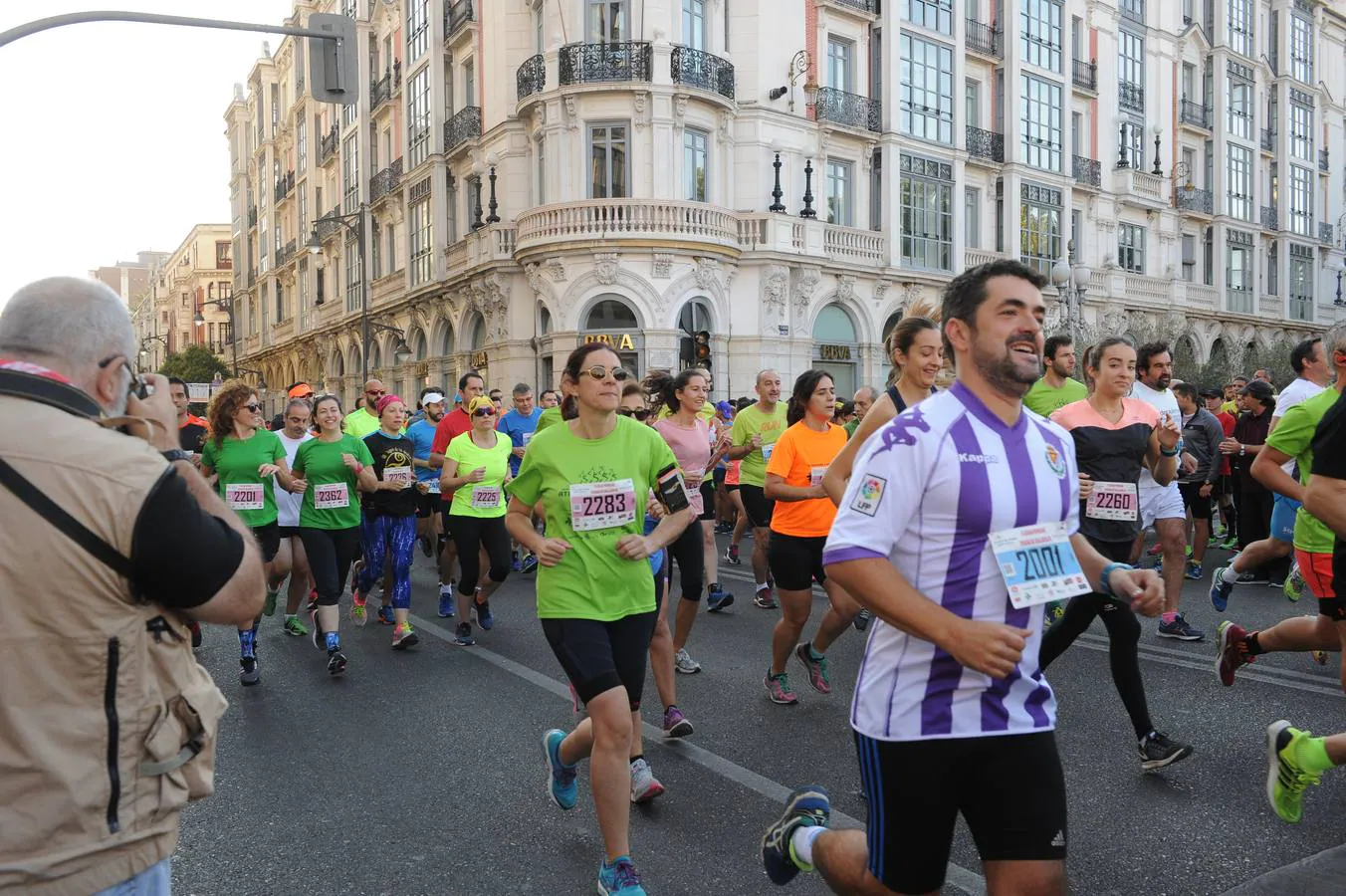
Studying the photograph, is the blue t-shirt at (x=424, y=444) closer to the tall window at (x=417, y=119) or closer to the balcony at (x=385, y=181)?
the tall window at (x=417, y=119)

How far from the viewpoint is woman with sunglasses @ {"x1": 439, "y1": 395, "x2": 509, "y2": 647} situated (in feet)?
27.1

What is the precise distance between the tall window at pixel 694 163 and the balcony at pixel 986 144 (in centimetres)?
1082

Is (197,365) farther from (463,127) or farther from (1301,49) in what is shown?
(1301,49)

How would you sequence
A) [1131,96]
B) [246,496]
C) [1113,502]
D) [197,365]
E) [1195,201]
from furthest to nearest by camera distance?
[197,365], [1195,201], [1131,96], [246,496], [1113,502]

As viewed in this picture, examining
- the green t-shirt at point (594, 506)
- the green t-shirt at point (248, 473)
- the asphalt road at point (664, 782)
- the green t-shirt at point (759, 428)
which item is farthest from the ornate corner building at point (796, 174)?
the green t-shirt at point (594, 506)

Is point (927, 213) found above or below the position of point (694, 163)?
below

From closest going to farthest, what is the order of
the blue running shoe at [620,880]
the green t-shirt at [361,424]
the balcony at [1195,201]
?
the blue running shoe at [620,880] → the green t-shirt at [361,424] → the balcony at [1195,201]

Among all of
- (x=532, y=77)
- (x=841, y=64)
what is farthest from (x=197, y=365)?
(x=841, y=64)

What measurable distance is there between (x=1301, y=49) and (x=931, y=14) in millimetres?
27717

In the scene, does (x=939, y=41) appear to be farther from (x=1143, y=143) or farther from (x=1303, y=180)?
(x=1303, y=180)

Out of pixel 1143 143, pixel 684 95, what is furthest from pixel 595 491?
pixel 1143 143

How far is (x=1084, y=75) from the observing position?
36.8 m

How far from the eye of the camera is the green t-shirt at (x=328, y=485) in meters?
7.62

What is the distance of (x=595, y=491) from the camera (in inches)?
166
